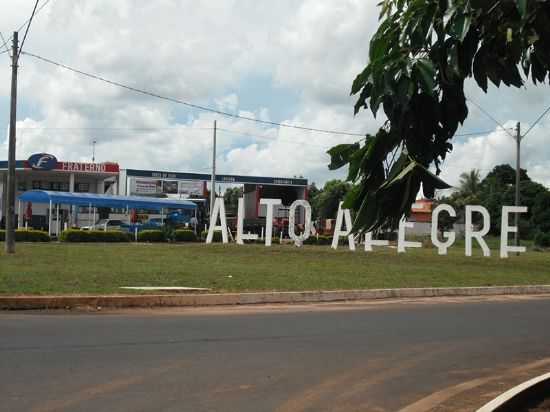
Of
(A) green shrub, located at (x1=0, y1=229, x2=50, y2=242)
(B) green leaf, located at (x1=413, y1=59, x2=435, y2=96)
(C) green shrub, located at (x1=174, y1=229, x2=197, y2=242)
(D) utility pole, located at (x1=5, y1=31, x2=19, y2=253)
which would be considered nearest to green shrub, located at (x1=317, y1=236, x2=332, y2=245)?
(C) green shrub, located at (x1=174, y1=229, x2=197, y2=242)

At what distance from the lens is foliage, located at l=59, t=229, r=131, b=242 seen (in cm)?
3809

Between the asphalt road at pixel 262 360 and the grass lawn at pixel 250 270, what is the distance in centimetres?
358

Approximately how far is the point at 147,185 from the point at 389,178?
7809cm

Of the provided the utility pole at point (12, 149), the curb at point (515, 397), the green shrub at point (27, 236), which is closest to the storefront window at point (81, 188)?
the green shrub at point (27, 236)

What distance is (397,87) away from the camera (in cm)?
300

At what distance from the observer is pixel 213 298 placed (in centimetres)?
1462

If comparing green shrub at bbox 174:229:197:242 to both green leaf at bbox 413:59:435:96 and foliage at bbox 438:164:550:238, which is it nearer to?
foliage at bbox 438:164:550:238

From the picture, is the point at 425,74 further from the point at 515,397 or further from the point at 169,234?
the point at 169,234

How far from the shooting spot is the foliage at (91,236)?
38.1m

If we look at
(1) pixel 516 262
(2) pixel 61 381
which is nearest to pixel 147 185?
(1) pixel 516 262

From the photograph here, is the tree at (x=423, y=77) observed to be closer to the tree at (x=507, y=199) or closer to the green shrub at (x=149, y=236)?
the green shrub at (x=149, y=236)

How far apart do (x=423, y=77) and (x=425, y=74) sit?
0.05 ft

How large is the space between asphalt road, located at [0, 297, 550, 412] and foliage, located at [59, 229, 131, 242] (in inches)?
1037

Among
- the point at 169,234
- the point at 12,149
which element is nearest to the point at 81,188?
the point at 169,234
